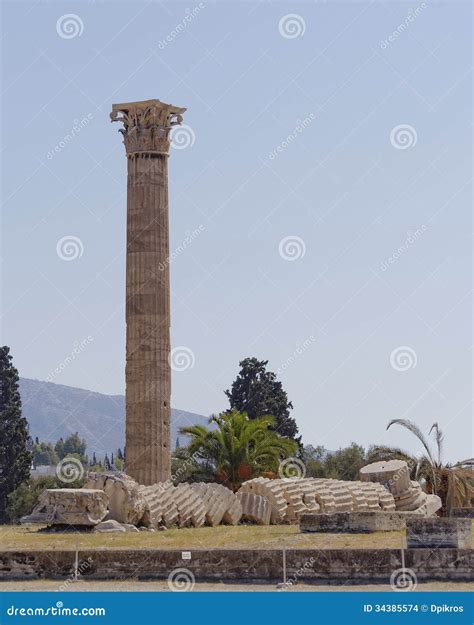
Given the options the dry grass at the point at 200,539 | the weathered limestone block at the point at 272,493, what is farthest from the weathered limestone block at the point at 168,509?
the weathered limestone block at the point at 272,493

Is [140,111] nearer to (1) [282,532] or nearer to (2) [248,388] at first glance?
(1) [282,532]

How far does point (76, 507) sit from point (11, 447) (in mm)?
30858

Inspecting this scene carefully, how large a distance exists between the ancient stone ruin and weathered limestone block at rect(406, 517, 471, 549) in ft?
21.3

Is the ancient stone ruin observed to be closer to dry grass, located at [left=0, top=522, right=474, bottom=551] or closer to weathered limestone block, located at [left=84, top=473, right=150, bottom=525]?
weathered limestone block, located at [left=84, top=473, right=150, bottom=525]

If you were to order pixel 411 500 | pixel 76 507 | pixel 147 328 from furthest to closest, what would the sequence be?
pixel 147 328, pixel 411 500, pixel 76 507

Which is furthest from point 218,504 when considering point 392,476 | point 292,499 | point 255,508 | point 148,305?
point 148,305

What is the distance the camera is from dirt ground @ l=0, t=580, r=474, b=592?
16.5m

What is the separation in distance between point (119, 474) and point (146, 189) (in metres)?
9.10

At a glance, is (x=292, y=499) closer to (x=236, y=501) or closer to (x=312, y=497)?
(x=312, y=497)

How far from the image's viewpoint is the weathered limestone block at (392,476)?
32.5 meters

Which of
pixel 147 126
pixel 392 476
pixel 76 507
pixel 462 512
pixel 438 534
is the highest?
pixel 147 126

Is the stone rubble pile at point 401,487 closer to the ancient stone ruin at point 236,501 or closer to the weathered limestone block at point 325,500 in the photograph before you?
the ancient stone ruin at point 236,501

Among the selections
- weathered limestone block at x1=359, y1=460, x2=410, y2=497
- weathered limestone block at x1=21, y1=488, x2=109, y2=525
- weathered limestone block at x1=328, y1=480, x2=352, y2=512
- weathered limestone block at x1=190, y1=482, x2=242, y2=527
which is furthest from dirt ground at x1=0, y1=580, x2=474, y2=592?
weathered limestone block at x1=359, y1=460, x2=410, y2=497

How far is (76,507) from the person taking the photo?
26359mm
